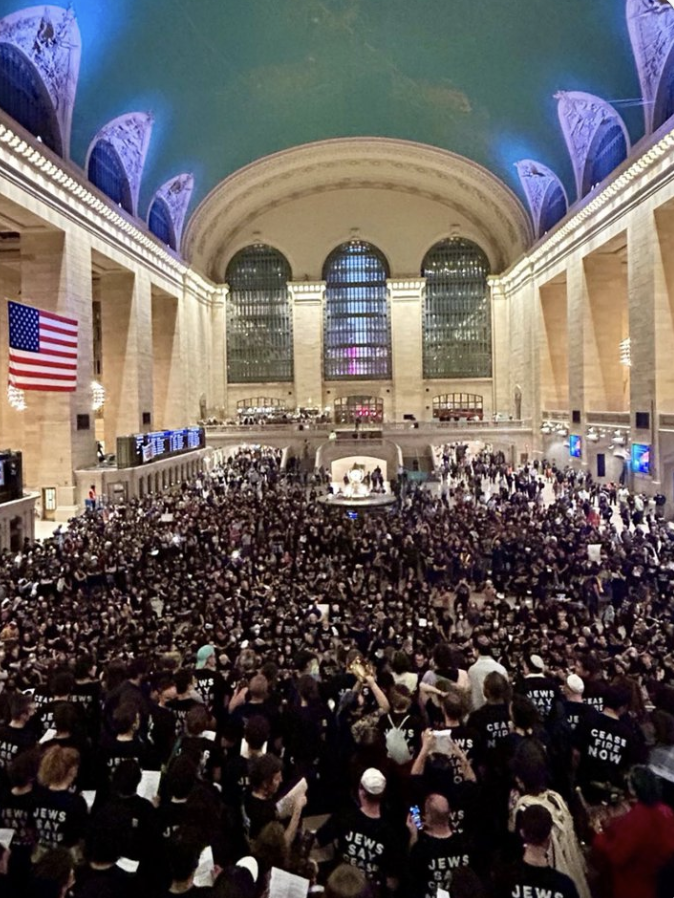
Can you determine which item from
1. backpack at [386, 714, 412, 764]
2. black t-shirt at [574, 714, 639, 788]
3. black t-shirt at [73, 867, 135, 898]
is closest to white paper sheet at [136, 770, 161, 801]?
black t-shirt at [73, 867, 135, 898]

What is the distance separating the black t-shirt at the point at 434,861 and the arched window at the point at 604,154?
2428 centimetres

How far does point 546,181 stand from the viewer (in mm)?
30188

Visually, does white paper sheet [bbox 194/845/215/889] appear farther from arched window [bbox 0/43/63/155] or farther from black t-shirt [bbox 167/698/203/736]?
arched window [bbox 0/43/63/155]

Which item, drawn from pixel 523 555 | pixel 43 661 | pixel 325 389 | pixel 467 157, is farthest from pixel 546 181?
pixel 43 661

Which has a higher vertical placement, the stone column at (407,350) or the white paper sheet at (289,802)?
the stone column at (407,350)

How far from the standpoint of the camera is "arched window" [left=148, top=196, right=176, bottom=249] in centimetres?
3050

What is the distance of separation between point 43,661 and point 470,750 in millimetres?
4454

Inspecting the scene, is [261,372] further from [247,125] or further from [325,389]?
[247,125]

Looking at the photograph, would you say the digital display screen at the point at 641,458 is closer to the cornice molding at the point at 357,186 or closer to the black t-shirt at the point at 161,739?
the cornice molding at the point at 357,186

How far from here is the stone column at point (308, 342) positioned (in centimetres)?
4134

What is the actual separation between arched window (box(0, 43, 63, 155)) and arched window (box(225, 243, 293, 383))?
21.3 metres

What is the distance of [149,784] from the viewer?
363cm

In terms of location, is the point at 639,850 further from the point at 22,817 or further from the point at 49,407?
the point at 49,407

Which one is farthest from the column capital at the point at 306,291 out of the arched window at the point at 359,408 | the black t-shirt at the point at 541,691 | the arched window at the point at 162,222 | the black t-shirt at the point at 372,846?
the black t-shirt at the point at 372,846
